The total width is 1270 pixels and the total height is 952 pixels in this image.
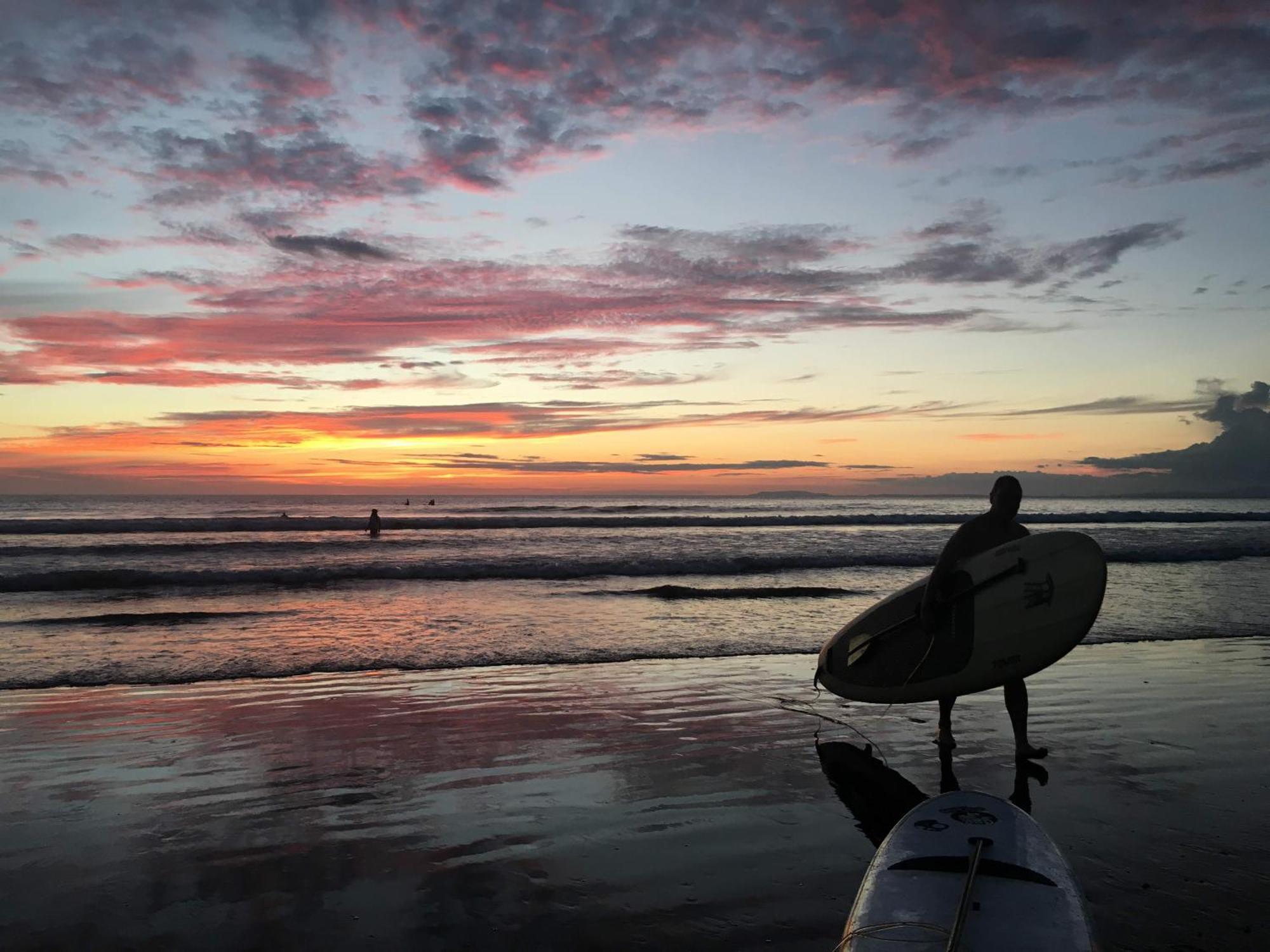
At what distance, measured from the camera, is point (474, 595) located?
17641 mm

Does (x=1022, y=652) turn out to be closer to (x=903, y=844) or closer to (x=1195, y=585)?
(x=903, y=844)

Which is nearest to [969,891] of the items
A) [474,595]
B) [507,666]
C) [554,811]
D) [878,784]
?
[878,784]

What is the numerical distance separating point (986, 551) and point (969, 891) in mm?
3680

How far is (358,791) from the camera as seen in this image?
18.2 feet

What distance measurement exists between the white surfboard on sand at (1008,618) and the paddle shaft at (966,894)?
9.26ft

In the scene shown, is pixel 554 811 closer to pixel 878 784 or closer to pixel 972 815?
pixel 878 784

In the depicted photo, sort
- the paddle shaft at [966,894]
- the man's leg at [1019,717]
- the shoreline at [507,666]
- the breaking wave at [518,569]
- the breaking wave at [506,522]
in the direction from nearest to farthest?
the paddle shaft at [966,894] < the man's leg at [1019,717] < the shoreline at [507,666] < the breaking wave at [518,569] < the breaking wave at [506,522]

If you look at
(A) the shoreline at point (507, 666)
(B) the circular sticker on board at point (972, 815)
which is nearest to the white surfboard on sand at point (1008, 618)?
(A) the shoreline at point (507, 666)

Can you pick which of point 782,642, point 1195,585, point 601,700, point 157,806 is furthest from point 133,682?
point 1195,585

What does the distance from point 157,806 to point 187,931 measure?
1900mm

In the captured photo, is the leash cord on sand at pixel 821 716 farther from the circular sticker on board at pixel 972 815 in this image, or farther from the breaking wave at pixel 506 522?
the breaking wave at pixel 506 522

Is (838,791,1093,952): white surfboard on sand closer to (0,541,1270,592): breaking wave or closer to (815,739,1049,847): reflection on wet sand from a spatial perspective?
(815,739,1049,847): reflection on wet sand

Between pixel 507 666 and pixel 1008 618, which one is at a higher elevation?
Result: pixel 1008 618

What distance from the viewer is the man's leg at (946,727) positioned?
6414mm
